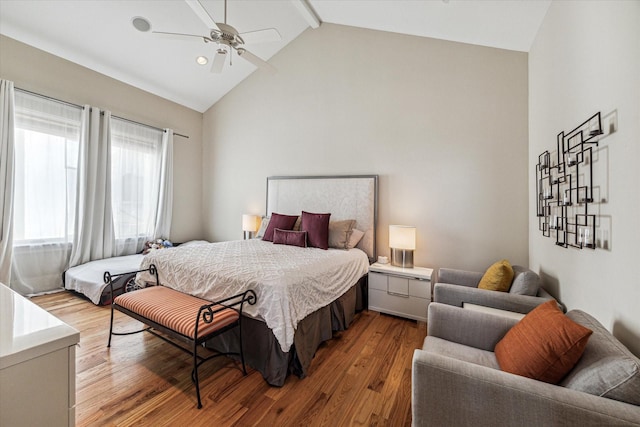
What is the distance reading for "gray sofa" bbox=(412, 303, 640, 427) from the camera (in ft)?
2.91

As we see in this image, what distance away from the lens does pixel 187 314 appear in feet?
6.01

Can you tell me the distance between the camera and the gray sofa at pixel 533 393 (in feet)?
2.91

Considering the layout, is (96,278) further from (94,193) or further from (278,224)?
(278,224)

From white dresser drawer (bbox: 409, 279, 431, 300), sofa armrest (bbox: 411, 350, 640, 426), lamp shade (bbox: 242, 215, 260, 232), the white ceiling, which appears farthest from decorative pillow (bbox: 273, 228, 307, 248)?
the white ceiling

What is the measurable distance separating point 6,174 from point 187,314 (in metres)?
3.17

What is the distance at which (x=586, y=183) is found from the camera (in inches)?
58.3

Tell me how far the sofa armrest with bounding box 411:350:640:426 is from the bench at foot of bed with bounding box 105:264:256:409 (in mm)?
1203

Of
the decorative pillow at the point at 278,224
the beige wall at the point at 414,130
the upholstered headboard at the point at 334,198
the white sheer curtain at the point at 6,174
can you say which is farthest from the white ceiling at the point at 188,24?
the decorative pillow at the point at 278,224

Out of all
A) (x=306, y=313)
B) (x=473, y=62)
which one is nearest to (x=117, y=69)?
(x=306, y=313)

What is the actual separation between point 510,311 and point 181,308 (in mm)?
2380

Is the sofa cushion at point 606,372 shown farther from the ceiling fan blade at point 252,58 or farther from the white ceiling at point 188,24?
the ceiling fan blade at point 252,58

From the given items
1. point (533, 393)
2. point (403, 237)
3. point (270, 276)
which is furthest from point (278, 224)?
point (533, 393)

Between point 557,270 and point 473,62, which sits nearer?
point 557,270

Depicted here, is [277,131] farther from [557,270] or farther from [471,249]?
[557,270]
